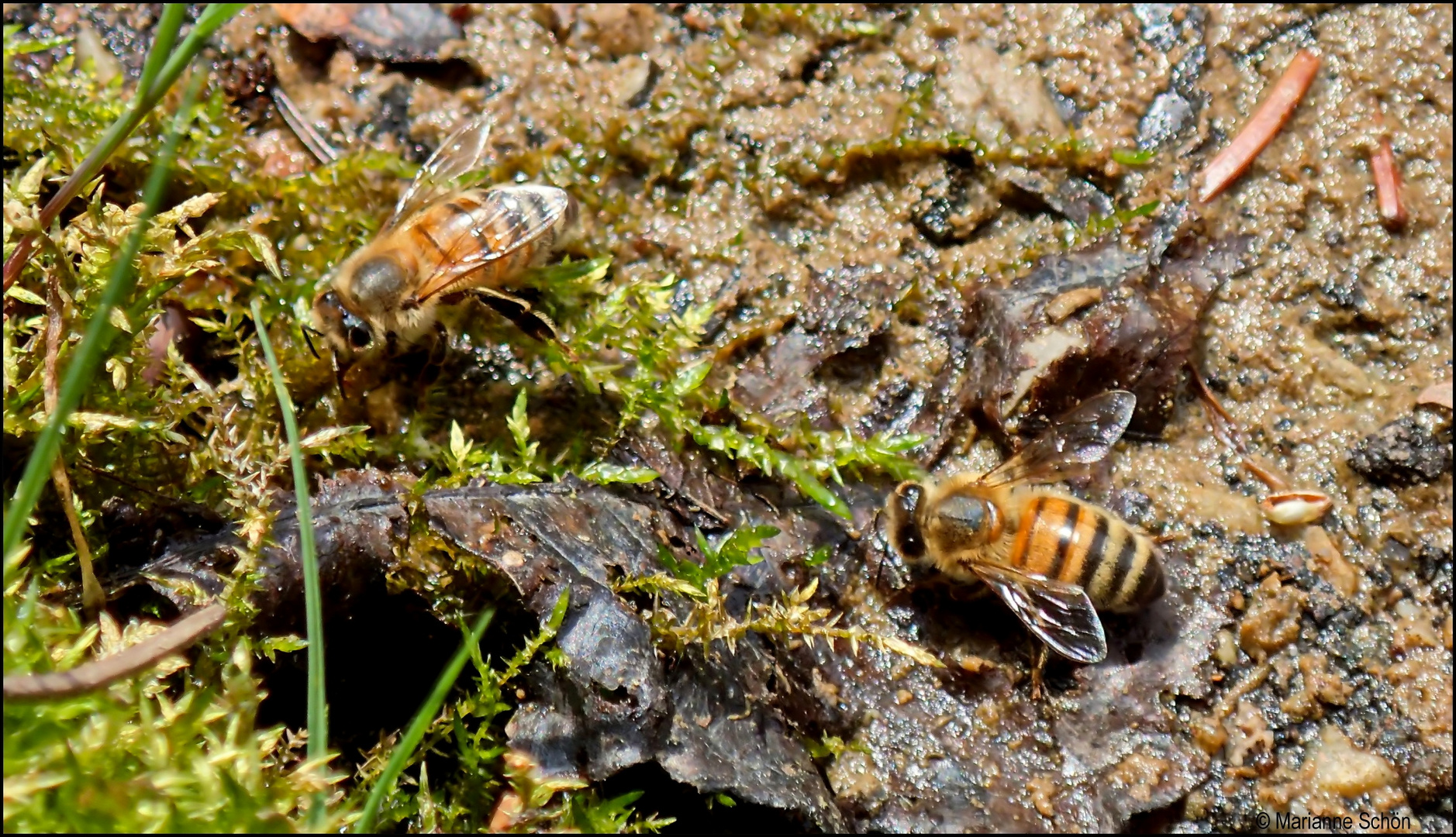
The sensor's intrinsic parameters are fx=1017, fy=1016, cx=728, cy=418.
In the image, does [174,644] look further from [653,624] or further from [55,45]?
[55,45]

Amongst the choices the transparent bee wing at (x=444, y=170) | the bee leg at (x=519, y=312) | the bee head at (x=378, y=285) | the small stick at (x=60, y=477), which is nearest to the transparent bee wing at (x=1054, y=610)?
the bee leg at (x=519, y=312)

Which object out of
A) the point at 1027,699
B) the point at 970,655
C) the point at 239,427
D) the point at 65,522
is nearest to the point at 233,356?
the point at 239,427

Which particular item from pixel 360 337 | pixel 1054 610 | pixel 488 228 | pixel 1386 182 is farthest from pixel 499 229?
pixel 1386 182

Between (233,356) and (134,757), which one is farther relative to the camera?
(233,356)

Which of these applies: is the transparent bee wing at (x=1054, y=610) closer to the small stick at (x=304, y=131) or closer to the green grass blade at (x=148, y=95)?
the green grass blade at (x=148, y=95)

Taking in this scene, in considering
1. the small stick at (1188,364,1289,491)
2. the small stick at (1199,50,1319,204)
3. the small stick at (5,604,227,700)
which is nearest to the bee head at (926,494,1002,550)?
the small stick at (1188,364,1289,491)

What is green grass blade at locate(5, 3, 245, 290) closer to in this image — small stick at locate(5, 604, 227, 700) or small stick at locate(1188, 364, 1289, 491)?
small stick at locate(5, 604, 227, 700)
